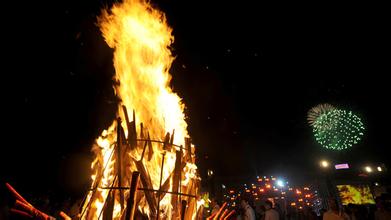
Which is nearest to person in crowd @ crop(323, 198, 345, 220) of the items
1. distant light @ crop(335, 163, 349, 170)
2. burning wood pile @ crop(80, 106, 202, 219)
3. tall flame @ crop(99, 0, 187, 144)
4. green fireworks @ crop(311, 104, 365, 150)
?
burning wood pile @ crop(80, 106, 202, 219)

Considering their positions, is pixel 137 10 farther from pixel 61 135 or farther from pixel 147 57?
pixel 61 135

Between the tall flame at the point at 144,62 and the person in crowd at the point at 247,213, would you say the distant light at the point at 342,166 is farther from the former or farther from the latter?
the tall flame at the point at 144,62

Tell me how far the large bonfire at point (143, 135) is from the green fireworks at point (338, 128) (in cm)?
2093

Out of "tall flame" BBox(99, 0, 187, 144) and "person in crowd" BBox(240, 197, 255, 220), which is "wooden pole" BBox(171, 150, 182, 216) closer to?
"tall flame" BBox(99, 0, 187, 144)

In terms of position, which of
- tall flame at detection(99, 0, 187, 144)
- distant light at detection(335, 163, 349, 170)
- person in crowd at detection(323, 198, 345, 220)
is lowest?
person in crowd at detection(323, 198, 345, 220)

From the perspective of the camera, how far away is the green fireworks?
888 inches

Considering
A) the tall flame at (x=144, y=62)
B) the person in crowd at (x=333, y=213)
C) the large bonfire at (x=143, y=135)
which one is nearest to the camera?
the large bonfire at (x=143, y=135)

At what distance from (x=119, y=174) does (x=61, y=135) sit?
13.8 metres

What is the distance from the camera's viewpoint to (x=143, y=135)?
172 inches

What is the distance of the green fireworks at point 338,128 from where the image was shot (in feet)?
74.0

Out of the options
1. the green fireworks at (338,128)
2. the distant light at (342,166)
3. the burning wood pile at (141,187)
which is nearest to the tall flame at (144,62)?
the burning wood pile at (141,187)

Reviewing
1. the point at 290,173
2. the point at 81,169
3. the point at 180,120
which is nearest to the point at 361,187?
the point at 290,173

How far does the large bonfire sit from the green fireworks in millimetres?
20933

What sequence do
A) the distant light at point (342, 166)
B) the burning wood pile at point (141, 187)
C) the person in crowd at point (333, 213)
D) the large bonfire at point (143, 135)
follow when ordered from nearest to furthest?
the burning wood pile at point (141, 187) → the large bonfire at point (143, 135) → the person in crowd at point (333, 213) → the distant light at point (342, 166)
